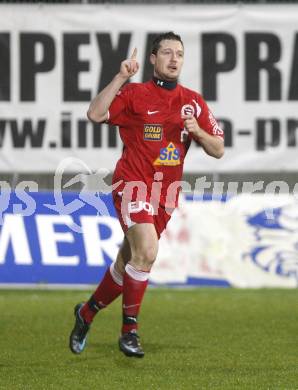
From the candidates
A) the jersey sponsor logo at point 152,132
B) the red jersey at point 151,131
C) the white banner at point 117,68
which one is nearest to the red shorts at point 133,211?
the red jersey at point 151,131

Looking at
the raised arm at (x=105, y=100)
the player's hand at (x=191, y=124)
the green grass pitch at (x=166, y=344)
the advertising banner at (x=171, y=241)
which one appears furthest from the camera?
the advertising banner at (x=171, y=241)

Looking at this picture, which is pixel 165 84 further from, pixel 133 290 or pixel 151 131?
pixel 133 290

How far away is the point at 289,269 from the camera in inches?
579

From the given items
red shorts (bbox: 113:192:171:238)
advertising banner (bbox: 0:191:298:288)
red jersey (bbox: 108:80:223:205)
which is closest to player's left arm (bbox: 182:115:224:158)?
red jersey (bbox: 108:80:223:205)

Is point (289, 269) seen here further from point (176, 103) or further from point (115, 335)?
point (176, 103)

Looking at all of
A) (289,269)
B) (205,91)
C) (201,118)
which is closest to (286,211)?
(289,269)

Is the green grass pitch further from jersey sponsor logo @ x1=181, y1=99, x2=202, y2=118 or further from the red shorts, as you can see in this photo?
jersey sponsor logo @ x1=181, y1=99, x2=202, y2=118

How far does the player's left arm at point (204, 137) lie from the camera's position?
785 centimetres

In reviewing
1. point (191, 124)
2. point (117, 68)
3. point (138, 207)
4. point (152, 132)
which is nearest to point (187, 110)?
point (152, 132)

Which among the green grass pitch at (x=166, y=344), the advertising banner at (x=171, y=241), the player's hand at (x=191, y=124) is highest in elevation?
the player's hand at (x=191, y=124)

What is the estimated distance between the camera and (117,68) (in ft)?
51.2

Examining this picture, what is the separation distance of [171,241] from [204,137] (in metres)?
6.64

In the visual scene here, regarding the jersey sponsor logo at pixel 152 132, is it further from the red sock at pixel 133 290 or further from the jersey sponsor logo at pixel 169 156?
the red sock at pixel 133 290

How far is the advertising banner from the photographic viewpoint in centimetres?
1459
